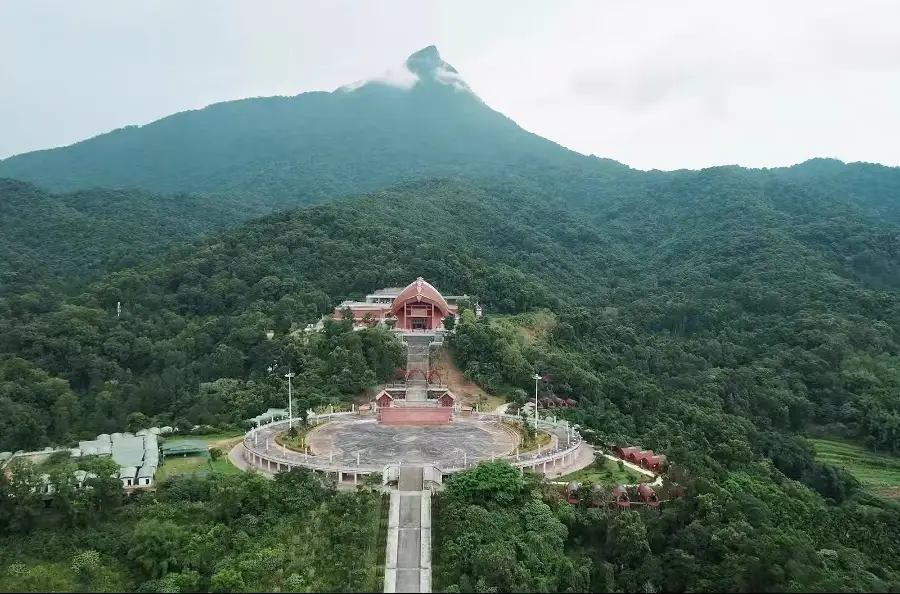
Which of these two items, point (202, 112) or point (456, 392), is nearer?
point (456, 392)

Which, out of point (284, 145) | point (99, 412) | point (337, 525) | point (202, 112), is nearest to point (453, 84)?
point (284, 145)

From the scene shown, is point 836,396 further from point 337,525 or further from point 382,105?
point 382,105

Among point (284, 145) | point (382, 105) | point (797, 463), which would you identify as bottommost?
point (797, 463)

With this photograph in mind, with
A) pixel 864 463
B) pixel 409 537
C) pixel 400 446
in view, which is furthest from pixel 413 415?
pixel 864 463

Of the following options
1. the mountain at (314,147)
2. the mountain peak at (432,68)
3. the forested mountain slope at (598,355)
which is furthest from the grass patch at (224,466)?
the mountain peak at (432,68)

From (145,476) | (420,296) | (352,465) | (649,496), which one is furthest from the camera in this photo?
(420,296)

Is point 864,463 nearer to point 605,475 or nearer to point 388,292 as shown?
point 605,475

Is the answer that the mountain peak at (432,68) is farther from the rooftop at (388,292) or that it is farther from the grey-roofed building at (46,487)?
the grey-roofed building at (46,487)
